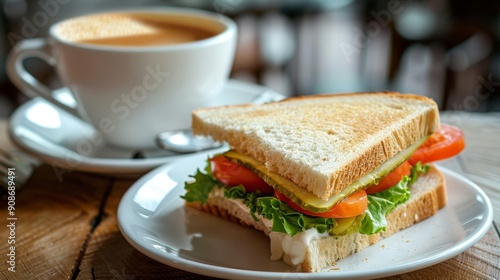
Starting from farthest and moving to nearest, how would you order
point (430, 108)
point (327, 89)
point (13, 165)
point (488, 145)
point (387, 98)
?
point (327, 89) → point (488, 145) → point (13, 165) → point (387, 98) → point (430, 108)

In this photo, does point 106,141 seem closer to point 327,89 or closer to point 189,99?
point 189,99

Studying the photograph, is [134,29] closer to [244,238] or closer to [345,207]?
[244,238]

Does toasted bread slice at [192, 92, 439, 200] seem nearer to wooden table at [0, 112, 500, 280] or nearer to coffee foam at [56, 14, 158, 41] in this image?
wooden table at [0, 112, 500, 280]

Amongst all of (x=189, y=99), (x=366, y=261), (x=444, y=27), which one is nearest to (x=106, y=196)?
(x=189, y=99)

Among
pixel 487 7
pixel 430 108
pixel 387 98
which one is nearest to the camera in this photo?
pixel 430 108

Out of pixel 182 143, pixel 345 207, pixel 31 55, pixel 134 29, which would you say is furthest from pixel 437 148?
pixel 31 55

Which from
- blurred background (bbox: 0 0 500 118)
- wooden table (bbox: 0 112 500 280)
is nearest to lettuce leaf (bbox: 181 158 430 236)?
wooden table (bbox: 0 112 500 280)

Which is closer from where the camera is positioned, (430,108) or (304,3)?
(430,108)

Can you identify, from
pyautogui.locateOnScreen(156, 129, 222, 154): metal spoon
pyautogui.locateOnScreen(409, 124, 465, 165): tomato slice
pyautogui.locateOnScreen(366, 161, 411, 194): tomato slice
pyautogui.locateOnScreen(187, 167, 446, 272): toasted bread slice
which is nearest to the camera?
pyautogui.locateOnScreen(187, 167, 446, 272): toasted bread slice

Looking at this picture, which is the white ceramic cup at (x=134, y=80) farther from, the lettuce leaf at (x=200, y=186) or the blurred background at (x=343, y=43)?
the blurred background at (x=343, y=43)
